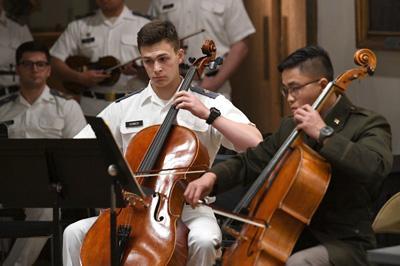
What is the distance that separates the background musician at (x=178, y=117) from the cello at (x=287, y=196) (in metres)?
0.63

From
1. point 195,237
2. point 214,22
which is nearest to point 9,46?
point 214,22

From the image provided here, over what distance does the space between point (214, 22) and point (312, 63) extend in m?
3.34

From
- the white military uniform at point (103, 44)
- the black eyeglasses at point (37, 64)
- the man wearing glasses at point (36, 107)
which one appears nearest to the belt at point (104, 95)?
the white military uniform at point (103, 44)

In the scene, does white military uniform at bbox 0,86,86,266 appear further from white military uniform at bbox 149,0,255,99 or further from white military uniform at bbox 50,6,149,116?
white military uniform at bbox 149,0,255,99

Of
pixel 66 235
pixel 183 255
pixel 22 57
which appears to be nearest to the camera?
pixel 183 255

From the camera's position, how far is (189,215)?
5.27 metres

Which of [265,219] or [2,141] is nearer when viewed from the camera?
[265,219]

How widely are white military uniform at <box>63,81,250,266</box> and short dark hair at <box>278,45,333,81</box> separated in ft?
2.38

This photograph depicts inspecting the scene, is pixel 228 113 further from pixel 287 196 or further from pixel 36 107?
pixel 36 107

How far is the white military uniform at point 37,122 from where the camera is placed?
7.15 metres

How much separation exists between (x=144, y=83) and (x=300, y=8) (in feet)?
3.97

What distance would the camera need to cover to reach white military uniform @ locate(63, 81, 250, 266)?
16.6ft

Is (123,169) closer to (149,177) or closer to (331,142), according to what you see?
(149,177)

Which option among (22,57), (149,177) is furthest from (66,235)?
(22,57)
